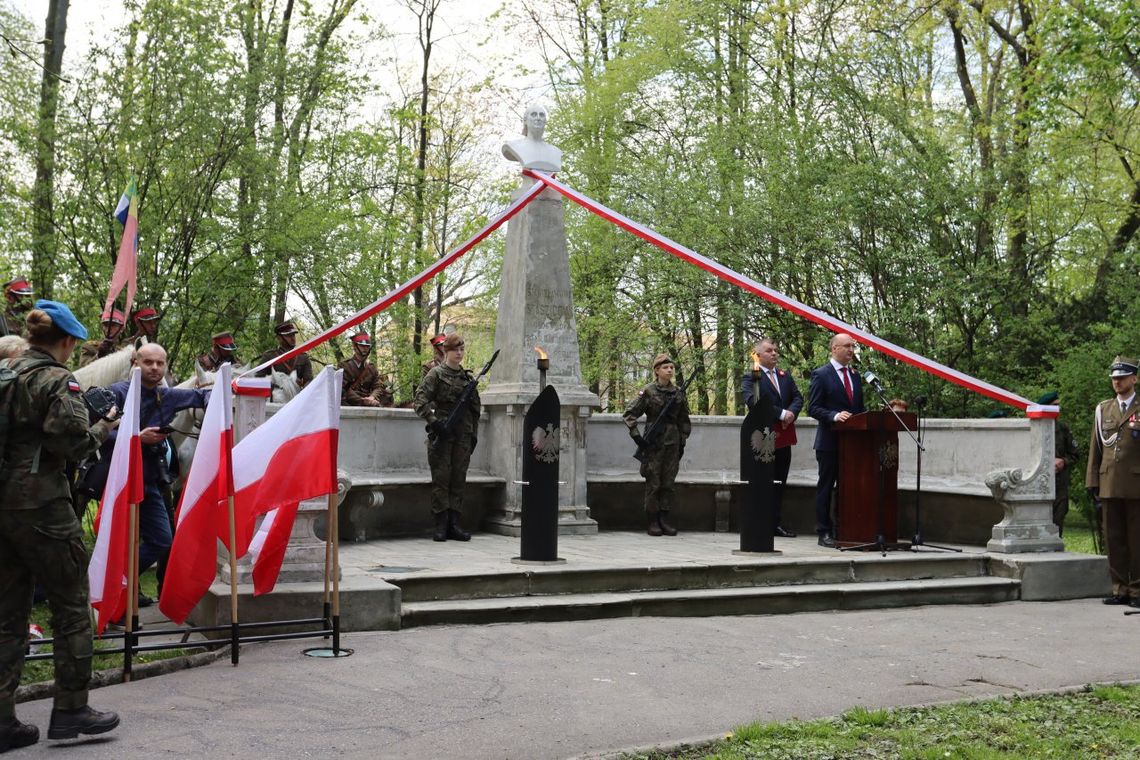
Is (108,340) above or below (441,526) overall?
above

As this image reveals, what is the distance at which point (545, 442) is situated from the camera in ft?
30.9

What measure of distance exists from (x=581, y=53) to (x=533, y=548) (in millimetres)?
25215

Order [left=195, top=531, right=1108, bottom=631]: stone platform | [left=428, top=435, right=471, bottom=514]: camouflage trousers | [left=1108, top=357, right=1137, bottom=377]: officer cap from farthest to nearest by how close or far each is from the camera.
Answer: [left=428, top=435, right=471, bottom=514]: camouflage trousers, [left=1108, top=357, right=1137, bottom=377]: officer cap, [left=195, top=531, right=1108, bottom=631]: stone platform

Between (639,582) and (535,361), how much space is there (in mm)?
3627

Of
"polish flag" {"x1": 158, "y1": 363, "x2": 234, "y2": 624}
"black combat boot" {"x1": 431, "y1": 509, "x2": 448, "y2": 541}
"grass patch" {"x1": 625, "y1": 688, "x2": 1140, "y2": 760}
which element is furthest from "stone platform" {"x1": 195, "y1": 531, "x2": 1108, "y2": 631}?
"grass patch" {"x1": 625, "y1": 688, "x2": 1140, "y2": 760}

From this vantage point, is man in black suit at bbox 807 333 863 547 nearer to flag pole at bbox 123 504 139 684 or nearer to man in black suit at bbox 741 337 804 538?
man in black suit at bbox 741 337 804 538

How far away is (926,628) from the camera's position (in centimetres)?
863

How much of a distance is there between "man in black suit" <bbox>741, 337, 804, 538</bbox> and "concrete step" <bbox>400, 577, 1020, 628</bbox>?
2.28 m

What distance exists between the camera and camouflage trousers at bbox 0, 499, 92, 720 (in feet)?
16.7

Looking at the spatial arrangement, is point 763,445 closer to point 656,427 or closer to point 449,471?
point 656,427

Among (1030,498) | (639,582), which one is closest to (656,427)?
(639,582)

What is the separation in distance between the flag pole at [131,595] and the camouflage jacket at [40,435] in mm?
1254

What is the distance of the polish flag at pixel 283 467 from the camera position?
22.3 feet

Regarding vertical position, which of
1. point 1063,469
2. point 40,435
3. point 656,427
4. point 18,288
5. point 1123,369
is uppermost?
point 18,288
